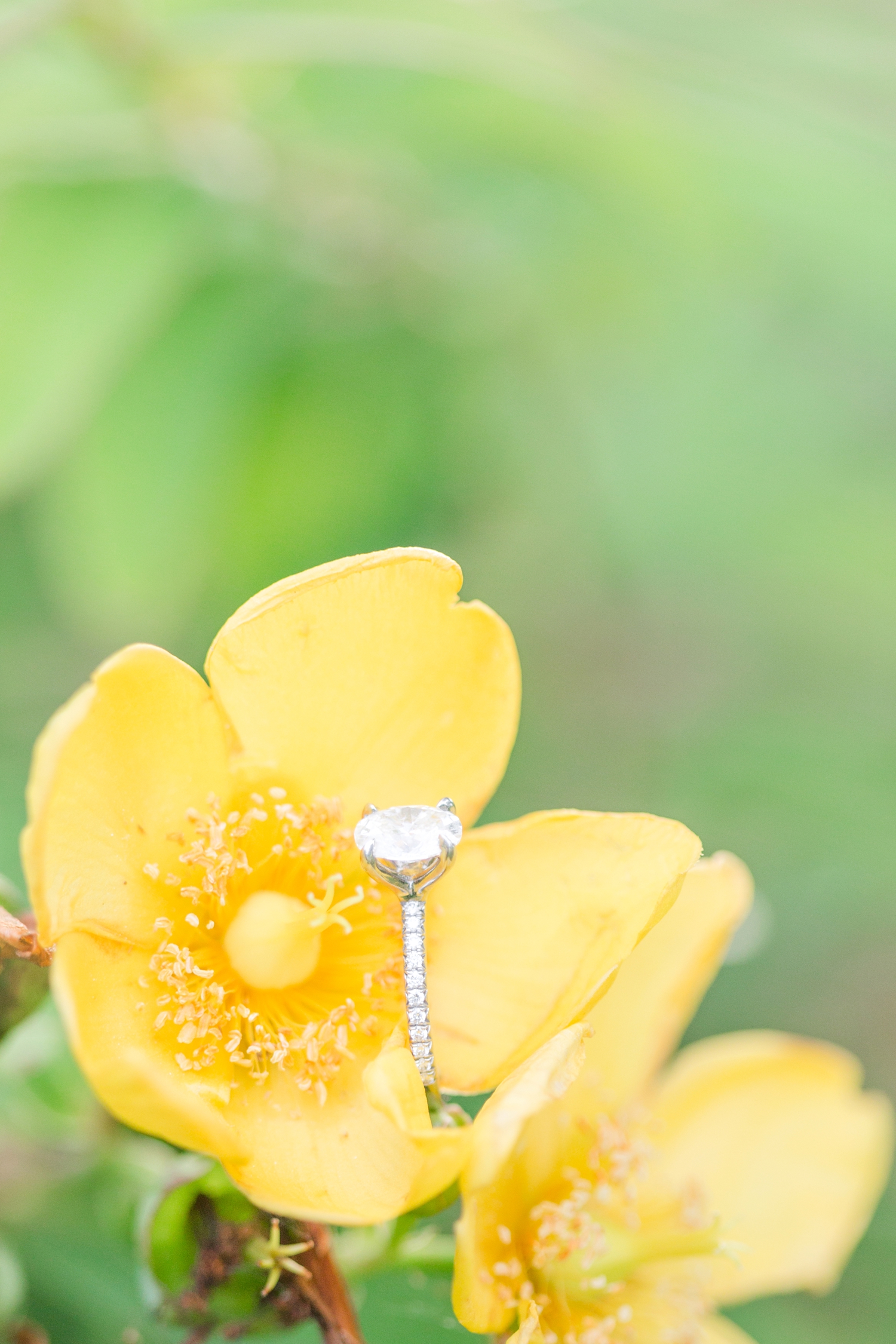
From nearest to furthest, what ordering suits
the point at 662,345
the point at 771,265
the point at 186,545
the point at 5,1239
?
1. the point at 5,1239
2. the point at 186,545
3. the point at 771,265
4. the point at 662,345

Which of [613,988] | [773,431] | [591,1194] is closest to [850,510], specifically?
[773,431]

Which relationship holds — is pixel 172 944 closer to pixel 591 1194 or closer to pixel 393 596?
pixel 393 596

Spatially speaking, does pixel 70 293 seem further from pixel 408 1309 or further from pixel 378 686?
pixel 408 1309

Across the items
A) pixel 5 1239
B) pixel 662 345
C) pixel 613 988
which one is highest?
pixel 662 345

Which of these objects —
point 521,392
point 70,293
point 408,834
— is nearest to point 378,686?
point 408,834

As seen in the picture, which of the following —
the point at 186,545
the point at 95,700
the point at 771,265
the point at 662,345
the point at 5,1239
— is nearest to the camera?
the point at 95,700

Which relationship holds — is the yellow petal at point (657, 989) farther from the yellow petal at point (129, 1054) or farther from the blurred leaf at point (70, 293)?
the blurred leaf at point (70, 293)

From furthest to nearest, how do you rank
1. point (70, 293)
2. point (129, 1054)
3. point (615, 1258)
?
point (70, 293) → point (615, 1258) → point (129, 1054)

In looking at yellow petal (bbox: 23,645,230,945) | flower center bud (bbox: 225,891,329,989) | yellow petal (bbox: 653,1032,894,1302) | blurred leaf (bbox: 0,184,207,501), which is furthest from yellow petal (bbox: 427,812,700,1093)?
blurred leaf (bbox: 0,184,207,501)
